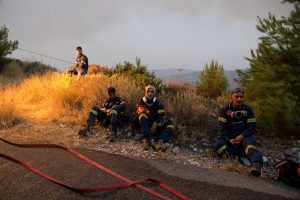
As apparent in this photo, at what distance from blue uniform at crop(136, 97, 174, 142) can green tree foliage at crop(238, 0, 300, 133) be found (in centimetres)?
267

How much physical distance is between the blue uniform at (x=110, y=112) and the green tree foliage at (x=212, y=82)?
649cm

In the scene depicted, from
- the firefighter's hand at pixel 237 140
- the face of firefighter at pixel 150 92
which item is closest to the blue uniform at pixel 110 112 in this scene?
the face of firefighter at pixel 150 92

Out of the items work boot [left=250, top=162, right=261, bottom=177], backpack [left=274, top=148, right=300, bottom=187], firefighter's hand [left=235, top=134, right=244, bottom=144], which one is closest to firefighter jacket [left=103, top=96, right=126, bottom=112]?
firefighter's hand [left=235, top=134, right=244, bottom=144]

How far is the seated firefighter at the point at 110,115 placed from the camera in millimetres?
8383

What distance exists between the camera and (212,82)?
15.4 m

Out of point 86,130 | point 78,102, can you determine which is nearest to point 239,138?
point 86,130

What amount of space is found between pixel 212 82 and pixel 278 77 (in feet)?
20.1

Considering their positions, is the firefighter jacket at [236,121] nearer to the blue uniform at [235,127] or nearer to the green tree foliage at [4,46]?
the blue uniform at [235,127]

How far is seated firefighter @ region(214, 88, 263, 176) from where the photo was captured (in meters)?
7.52

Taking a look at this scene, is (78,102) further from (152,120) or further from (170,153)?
(170,153)

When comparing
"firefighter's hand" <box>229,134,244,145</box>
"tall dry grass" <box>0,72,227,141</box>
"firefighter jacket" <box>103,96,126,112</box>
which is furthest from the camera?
"tall dry grass" <box>0,72,227,141</box>

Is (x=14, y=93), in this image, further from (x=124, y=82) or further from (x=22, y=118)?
(x=124, y=82)

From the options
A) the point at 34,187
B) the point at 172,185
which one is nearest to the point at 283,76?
the point at 172,185

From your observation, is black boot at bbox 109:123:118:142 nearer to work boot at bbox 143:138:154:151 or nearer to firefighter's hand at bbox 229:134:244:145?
work boot at bbox 143:138:154:151
